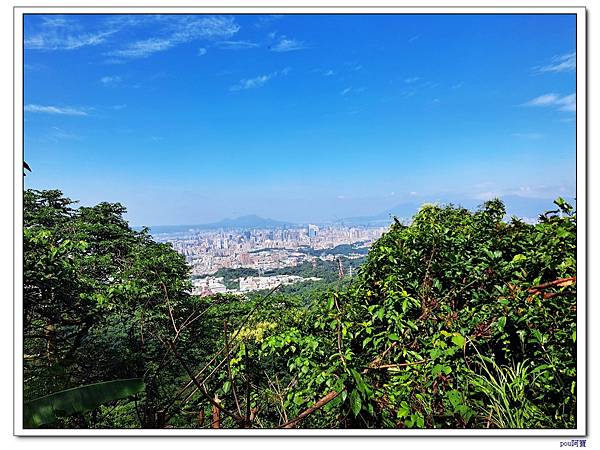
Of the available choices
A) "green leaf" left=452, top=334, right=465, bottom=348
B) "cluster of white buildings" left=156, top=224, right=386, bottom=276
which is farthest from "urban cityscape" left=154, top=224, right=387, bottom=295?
"green leaf" left=452, top=334, right=465, bottom=348

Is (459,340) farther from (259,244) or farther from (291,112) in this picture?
(291,112)

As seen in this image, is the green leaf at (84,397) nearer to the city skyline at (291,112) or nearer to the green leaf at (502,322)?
the city skyline at (291,112)

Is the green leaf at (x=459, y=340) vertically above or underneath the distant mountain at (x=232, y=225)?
underneath

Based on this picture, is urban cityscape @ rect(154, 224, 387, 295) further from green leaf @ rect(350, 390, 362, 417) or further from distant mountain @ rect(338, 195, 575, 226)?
green leaf @ rect(350, 390, 362, 417)

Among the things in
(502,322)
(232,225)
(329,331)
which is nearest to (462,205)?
(502,322)

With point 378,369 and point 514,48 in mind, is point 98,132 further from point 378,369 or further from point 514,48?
point 514,48

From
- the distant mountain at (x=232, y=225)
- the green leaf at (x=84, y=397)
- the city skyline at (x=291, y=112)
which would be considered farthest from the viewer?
the distant mountain at (x=232, y=225)
